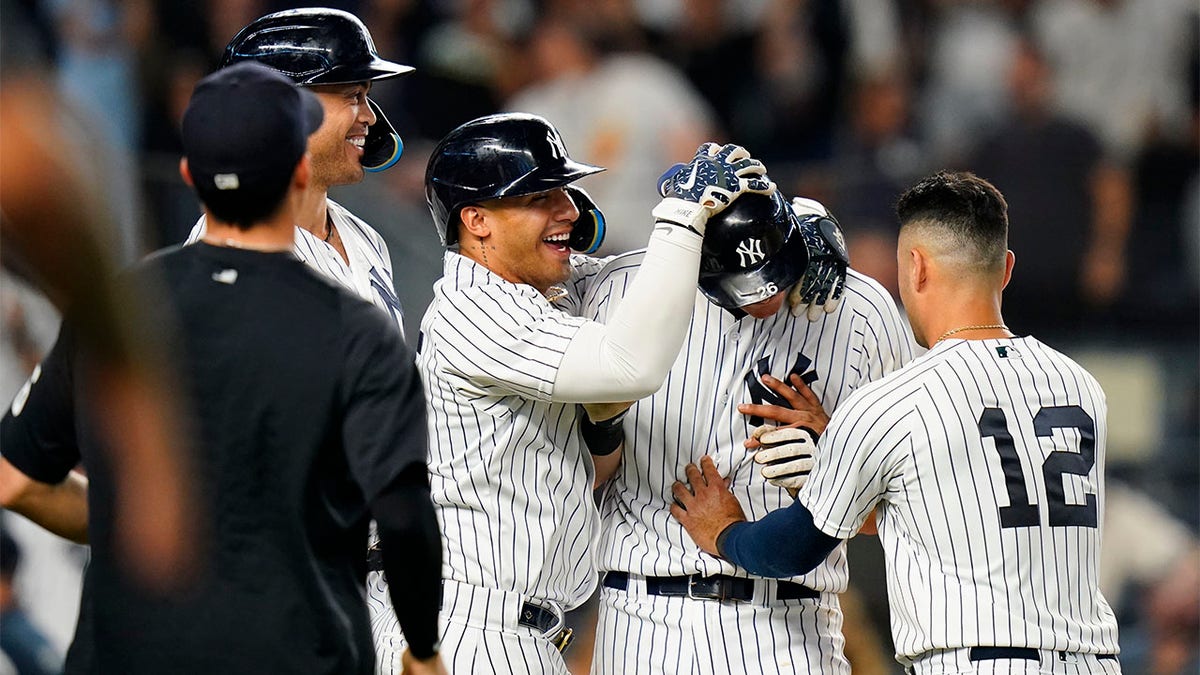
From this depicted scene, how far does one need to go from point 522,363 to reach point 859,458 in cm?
69

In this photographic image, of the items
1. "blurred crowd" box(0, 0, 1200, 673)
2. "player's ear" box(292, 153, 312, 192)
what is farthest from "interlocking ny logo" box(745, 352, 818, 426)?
"blurred crowd" box(0, 0, 1200, 673)

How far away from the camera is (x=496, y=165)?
3.27m

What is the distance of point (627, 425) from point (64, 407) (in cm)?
133

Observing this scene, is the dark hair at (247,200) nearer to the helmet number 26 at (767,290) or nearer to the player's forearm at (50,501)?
the player's forearm at (50,501)

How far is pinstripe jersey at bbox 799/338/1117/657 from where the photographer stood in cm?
302

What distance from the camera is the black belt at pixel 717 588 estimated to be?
3379 mm

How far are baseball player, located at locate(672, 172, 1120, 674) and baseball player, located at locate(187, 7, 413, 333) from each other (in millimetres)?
1139

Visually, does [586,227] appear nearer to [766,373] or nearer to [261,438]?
[766,373]

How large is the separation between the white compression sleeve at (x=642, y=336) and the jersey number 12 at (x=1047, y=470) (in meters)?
0.64

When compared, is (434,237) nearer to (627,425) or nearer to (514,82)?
(514,82)

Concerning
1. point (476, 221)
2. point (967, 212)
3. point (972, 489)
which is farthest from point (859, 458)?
point (476, 221)

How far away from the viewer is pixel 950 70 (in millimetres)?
8648

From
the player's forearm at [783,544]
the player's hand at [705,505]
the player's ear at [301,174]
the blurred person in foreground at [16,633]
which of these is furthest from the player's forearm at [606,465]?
the blurred person in foreground at [16,633]

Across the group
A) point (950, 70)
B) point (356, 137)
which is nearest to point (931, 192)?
point (356, 137)
